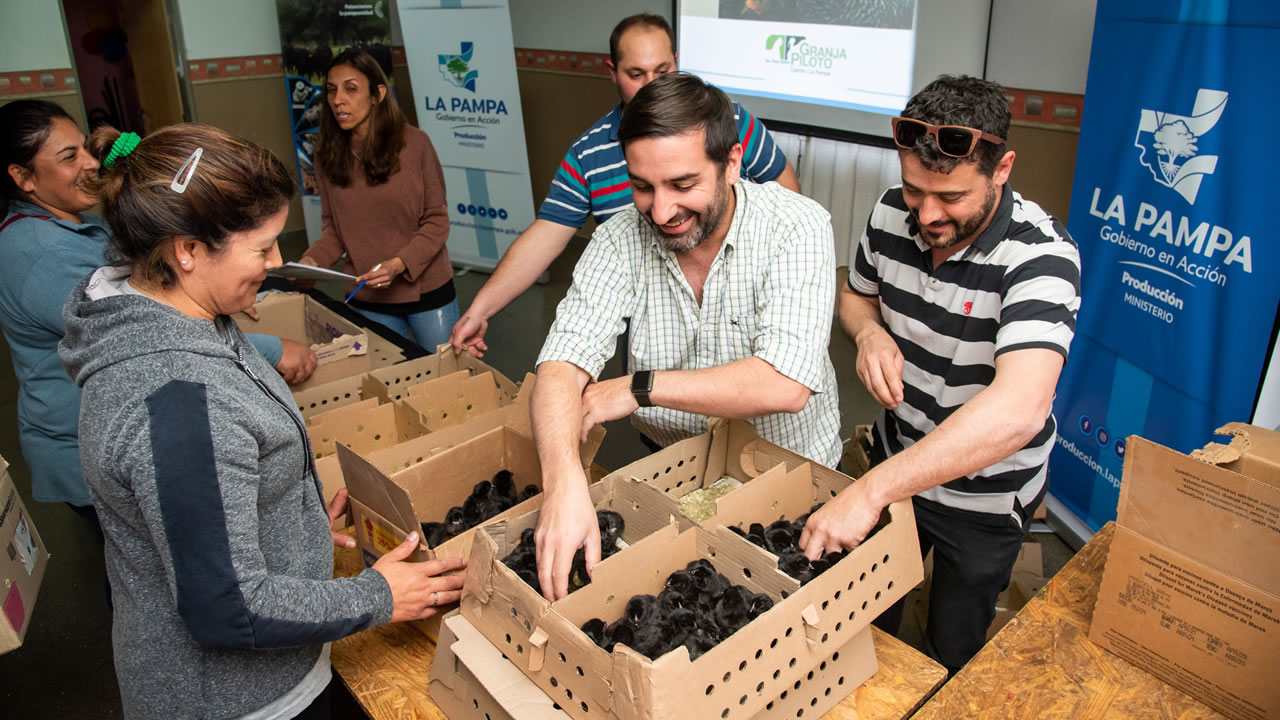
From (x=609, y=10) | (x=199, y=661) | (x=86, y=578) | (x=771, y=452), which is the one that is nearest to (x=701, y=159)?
(x=771, y=452)

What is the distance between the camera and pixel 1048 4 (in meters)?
3.68

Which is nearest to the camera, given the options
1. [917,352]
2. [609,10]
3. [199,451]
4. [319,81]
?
[199,451]

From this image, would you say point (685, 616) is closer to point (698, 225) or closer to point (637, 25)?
point (698, 225)

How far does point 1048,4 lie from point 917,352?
268 cm

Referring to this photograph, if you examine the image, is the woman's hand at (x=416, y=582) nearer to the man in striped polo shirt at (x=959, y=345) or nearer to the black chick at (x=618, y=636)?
the black chick at (x=618, y=636)

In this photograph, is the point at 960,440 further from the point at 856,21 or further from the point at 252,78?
the point at 252,78

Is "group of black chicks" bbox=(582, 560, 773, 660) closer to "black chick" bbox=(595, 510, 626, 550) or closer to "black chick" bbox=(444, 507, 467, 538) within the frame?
"black chick" bbox=(595, 510, 626, 550)

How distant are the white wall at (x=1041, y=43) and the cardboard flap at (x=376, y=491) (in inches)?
138

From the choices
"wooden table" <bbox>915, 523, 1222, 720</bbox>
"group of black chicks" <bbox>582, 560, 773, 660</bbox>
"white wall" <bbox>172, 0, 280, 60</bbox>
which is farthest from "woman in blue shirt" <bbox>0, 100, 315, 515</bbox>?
"white wall" <bbox>172, 0, 280, 60</bbox>

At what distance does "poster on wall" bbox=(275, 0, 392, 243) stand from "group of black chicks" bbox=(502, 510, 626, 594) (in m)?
5.33

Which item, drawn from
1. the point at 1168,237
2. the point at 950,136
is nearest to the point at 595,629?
the point at 950,136

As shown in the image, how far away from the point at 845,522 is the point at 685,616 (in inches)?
12.7

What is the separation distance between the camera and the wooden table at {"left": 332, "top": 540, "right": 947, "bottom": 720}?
1.41 metres

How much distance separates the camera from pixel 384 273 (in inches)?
112
